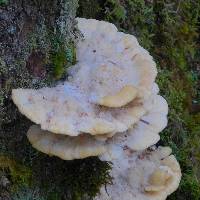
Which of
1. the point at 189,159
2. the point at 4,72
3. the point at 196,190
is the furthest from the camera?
the point at 189,159

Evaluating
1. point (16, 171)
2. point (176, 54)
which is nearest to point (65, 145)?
point (16, 171)

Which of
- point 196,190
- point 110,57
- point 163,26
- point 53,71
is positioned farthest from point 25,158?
point 163,26

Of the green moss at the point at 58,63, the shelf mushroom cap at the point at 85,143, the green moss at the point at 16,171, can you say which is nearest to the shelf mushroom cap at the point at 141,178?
the shelf mushroom cap at the point at 85,143

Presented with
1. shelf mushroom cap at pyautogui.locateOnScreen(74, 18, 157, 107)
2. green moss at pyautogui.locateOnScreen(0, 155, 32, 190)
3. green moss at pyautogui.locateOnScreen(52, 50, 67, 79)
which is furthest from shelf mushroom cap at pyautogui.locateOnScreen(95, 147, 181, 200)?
green moss at pyautogui.locateOnScreen(52, 50, 67, 79)

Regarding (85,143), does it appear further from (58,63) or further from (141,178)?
(141,178)

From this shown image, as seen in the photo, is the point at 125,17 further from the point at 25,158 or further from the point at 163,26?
the point at 25,158

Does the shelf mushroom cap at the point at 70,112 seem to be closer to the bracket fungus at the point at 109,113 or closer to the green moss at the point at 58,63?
the bracket fungus at the point at 109,113

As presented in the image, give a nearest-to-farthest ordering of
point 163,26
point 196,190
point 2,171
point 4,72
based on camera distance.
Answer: point 4,72 → point 2,171 → point 196,190 → point 163,26

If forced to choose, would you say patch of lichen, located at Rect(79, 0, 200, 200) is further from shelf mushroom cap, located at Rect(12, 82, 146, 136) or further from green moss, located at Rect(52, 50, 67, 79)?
shelf mushroom cap, located at Rect(12, 82, 146, 136)
